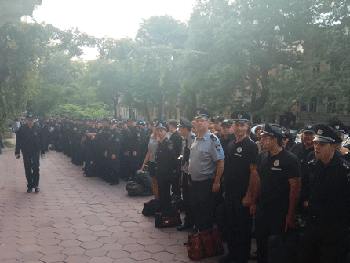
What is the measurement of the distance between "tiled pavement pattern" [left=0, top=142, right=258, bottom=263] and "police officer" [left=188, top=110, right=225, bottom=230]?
2.13 feet

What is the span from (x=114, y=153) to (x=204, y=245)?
600 cm

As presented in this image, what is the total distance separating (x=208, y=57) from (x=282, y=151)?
24582mm

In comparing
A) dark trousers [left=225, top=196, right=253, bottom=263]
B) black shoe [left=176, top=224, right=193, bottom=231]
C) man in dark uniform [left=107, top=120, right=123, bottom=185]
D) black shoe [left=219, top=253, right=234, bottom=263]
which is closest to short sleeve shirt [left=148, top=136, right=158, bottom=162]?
black shoe [left=176, top=224, right=193, bottom=231]

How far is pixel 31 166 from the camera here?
8.52 meters

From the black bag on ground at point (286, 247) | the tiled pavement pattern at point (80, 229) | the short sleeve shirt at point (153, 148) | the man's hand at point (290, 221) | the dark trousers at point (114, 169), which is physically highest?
the short sleeve shirt at point (153, 148)

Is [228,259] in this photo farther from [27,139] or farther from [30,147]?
[27,139]

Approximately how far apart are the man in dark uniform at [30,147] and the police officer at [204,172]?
5411 millimetres

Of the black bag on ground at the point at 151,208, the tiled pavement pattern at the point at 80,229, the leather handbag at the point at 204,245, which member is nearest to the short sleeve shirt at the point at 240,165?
the leather handbag at the point at 204,245

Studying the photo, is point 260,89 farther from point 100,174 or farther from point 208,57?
point 100,174

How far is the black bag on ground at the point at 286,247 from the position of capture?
11.1 feet

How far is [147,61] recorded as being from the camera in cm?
3706

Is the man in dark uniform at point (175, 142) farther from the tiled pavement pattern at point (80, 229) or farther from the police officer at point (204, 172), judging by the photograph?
the police officer at point (204, 172)

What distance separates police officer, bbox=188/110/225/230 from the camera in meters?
4.82

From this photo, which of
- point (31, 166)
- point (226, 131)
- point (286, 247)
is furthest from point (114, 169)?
point (286, 247)
